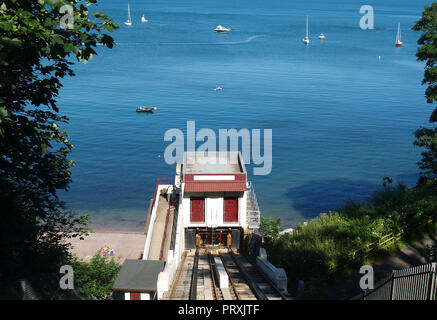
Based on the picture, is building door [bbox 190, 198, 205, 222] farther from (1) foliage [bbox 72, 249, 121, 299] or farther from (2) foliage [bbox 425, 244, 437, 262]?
(2) foliage [bbox 425, 244, 437, 262]

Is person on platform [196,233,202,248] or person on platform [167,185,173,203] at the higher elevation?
person on platform [167,185,173,203]

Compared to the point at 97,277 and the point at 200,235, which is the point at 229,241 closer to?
the point at 200,235

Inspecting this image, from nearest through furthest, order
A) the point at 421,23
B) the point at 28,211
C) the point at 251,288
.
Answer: the point at 28,211 → the point at 251,288 → the point at 421,23

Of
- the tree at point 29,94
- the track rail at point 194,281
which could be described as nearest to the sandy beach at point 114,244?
the track rail at point 194,281

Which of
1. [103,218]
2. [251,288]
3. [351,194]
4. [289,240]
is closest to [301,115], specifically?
[351,194]

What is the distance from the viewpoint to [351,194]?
167ft

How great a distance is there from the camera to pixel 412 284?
10797mm

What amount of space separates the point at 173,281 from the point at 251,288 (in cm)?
393

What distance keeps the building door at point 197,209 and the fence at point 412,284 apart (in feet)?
63.7

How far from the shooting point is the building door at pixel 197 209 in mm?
30438

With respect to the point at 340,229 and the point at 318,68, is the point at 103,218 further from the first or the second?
the point at 318,68

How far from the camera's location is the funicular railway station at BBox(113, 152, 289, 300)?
21062 millimetres

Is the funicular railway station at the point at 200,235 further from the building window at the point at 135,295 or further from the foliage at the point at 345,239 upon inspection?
the foliage at the point at 345,239

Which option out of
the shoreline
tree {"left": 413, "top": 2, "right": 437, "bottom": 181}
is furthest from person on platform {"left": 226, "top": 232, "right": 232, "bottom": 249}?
tree {"left": 413, "top": 2, "right": 437, "bottom": 181}
